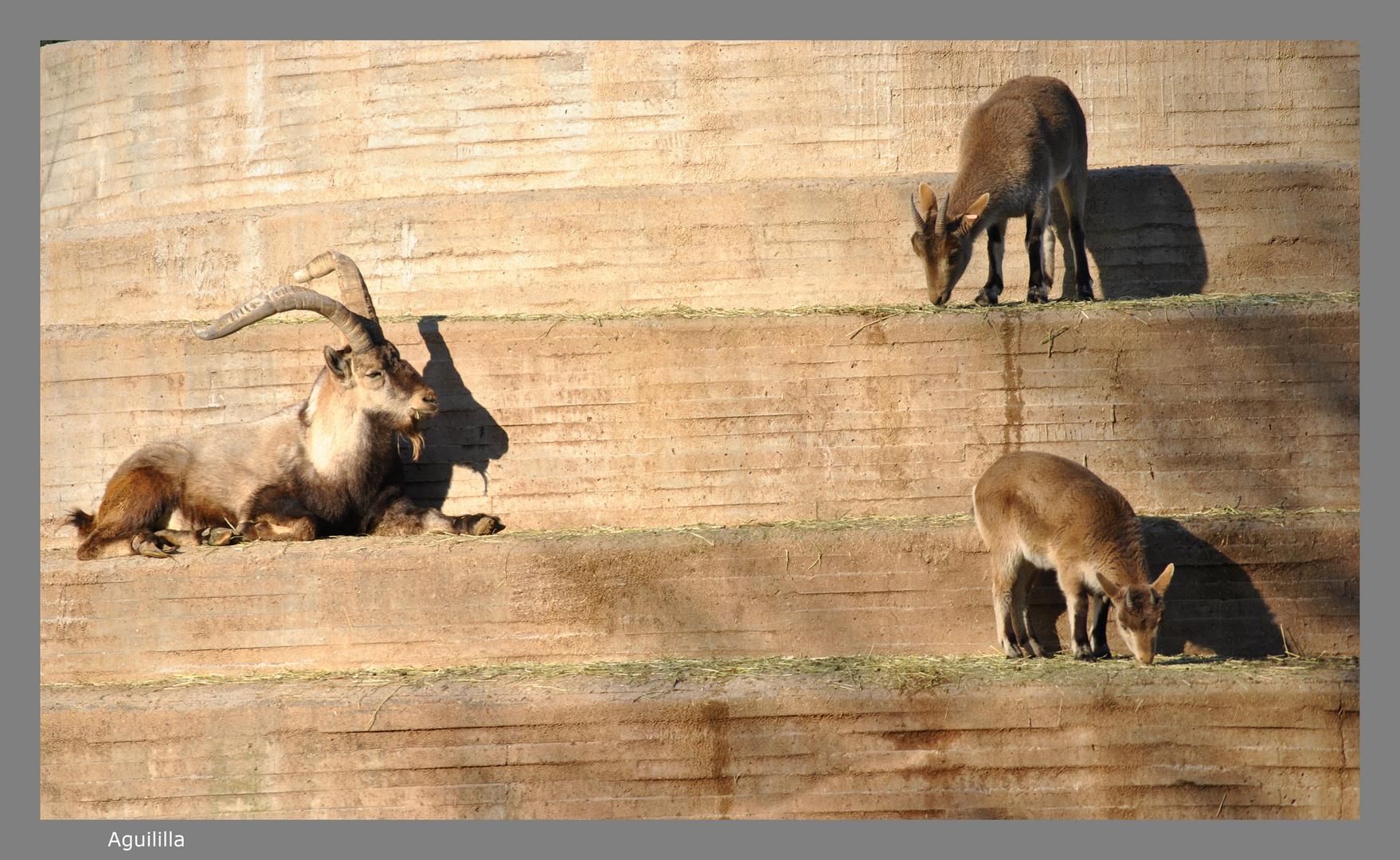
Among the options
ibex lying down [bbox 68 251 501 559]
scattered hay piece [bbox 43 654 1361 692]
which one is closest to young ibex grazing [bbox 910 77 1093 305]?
scattered hay piece [bbox 43 654 1361 692]

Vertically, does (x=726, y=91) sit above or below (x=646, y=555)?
above

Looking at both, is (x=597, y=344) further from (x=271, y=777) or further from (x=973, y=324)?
(x=271, y=777)

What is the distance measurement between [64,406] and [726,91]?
18.7 feet

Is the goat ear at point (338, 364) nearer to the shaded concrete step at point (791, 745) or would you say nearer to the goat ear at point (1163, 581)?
the shaded concrete step at point (791, 745)

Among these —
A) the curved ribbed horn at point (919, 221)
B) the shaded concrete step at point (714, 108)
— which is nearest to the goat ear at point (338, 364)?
the shaded concrete step at point (714, 108)

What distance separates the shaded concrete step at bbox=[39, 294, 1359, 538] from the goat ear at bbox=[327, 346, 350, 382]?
1.79ft

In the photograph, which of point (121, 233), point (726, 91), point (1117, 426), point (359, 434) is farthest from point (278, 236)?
point (1117, 426)

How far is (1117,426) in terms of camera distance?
22.3ft

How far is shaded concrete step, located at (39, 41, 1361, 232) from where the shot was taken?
332 inches

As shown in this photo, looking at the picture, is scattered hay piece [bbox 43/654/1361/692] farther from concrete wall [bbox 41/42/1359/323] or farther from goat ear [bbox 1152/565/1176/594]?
concrete wall [bbox 41/42/1359/323]

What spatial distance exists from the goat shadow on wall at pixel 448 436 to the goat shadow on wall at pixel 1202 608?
12.6 feet

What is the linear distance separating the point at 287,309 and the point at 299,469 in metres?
1.12

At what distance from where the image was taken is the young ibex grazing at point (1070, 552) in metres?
5.83

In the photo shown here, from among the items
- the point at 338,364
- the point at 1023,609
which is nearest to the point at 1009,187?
the point at 1023,609
